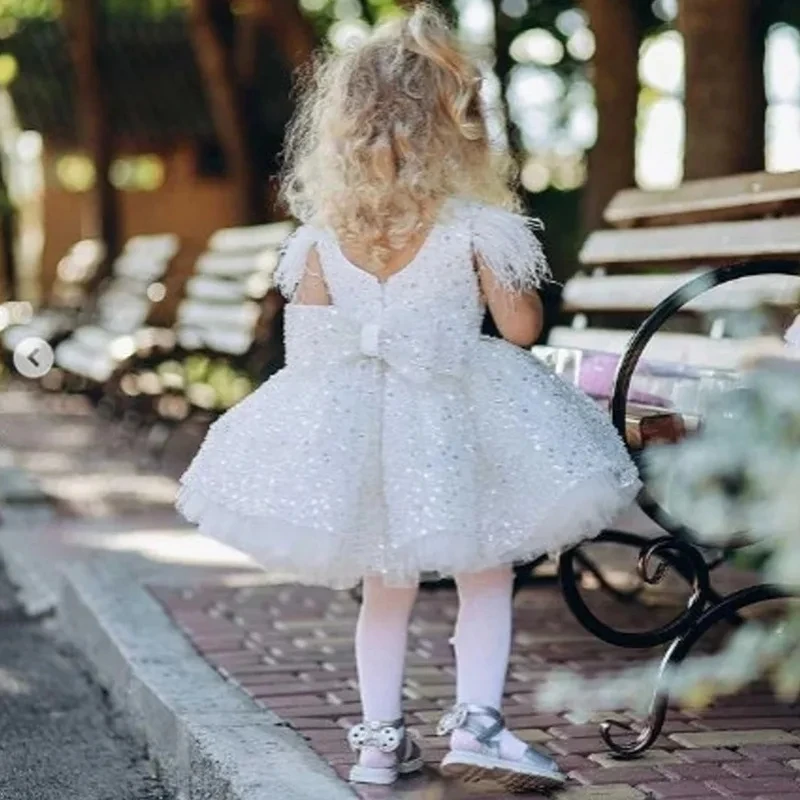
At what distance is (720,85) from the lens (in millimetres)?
7695

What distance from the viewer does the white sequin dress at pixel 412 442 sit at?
343cm

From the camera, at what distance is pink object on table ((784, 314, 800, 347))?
3805mm

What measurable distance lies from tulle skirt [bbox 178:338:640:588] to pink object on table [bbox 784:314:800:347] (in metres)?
0.49

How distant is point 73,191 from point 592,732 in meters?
25.1

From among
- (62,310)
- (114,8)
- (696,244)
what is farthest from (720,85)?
(114,8)

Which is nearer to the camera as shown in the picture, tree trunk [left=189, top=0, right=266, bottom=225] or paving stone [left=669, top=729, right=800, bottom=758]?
paving stone [left=669, top=729, right=800, bottom=758]

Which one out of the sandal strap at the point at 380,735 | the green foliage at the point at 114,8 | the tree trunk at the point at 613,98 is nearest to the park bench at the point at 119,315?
the tree trunk at the point at 613,98

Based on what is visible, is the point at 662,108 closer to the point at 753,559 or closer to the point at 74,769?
the point at 753,559

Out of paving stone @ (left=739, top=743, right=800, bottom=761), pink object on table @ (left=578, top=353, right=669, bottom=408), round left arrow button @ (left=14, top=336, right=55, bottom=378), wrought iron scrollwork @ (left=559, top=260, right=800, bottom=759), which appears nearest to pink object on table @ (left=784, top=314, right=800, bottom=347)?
wrought iron scrollwork @ (left=559, top=260, right=800, bottom=759)

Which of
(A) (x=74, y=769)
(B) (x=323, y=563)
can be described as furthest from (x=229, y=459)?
(A) (x=74, y=769)

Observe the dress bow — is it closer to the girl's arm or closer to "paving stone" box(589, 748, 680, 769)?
the girl's arm

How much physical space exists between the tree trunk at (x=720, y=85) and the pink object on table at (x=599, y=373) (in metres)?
3.06

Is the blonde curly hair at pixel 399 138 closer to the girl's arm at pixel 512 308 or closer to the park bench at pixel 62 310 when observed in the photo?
the girl's arm at pixel 512 308

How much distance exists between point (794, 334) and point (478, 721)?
1.04 meters
